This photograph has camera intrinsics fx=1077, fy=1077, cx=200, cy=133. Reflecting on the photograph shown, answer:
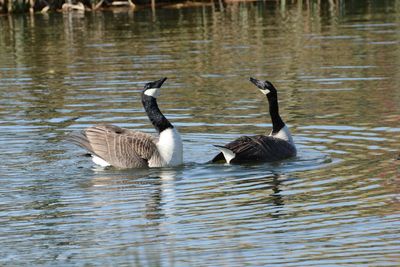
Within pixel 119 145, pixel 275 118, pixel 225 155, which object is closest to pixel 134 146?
pixel 119 145

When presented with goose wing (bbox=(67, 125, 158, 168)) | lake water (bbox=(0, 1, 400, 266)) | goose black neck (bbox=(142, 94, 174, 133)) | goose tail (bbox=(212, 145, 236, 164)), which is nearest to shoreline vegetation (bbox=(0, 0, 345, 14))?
lake water (bbox=(0, 1, 400, 266))

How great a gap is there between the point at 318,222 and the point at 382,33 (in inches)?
767

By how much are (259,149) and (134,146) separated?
1.79m

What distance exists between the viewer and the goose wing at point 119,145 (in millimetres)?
15383

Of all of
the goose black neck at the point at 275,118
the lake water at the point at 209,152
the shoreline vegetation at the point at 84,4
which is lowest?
the lake water at the point at 209,152

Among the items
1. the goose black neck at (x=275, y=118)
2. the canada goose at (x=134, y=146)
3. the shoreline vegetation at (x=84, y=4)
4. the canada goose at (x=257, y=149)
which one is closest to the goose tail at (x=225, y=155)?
the canada goose at (x=257, y=149)

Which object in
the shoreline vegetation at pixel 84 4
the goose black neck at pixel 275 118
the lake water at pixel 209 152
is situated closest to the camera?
the lake water at pixel 209 152

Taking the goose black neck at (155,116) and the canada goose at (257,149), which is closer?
the canada goose at (257,149)

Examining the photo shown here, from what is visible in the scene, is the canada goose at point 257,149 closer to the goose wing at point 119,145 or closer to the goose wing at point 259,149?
the goose wing at point 259,149

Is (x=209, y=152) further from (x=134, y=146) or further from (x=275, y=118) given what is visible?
(x=134, y=146)

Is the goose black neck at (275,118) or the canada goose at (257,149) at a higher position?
the goose black neck at (275,118)

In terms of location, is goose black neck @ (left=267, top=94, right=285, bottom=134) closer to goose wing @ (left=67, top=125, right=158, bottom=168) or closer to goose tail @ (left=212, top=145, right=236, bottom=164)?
goose tail @ (left=212, top=145, right=236, bottom=164)

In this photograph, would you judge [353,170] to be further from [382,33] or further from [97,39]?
[97,39]

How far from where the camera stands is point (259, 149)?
Answer: 15.4 m
